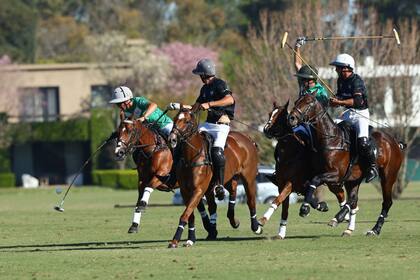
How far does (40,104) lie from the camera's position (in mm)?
90188

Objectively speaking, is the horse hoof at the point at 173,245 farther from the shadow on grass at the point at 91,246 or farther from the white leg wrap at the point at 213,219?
the white leg wrap at the point at 213,219

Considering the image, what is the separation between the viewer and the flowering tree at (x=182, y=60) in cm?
8675

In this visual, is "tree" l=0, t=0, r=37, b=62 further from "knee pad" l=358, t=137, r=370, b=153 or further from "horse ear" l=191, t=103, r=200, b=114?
"horse ear" l=191, t=103, r=200, b=114

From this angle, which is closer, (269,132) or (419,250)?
(419,250)

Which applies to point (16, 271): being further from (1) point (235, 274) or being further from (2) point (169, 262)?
(1) point (235, 274)

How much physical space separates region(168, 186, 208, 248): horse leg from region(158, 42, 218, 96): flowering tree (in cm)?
6617

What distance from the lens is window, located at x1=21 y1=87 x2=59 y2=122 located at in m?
88.8

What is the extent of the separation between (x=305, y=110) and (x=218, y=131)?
63.4 inches

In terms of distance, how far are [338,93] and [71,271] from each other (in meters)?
6.96

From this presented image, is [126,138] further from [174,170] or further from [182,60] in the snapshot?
[182,60]

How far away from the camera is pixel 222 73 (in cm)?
7506

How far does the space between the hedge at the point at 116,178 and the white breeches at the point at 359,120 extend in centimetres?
5166

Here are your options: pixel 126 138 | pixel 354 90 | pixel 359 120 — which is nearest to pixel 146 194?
pixel 126 138

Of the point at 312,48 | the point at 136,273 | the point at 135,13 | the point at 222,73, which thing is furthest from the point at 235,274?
the point at 135,13
